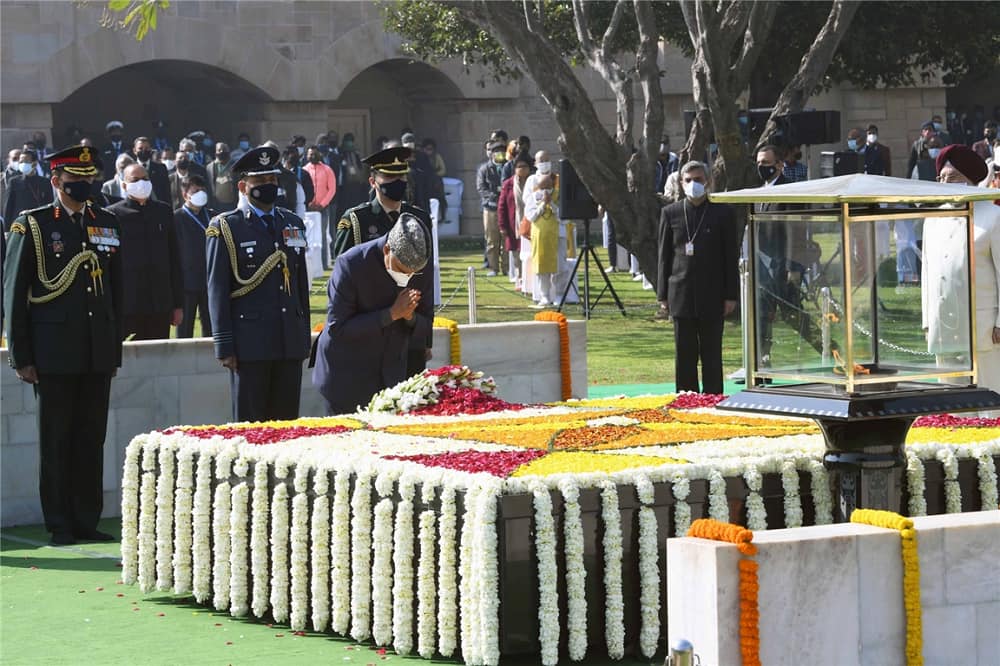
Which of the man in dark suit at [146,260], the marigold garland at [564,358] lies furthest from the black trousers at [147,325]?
the marigold garland at [564,358]

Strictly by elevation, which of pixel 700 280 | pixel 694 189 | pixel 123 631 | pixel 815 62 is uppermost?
pixel 815 62

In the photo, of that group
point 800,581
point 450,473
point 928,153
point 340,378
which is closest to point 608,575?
point 450,473

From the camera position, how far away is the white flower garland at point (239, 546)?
8.12 metres

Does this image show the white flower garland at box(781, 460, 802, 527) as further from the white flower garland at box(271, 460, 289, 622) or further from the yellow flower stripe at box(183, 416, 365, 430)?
the yellow flower stripe at box(183, 416, 365, 430)

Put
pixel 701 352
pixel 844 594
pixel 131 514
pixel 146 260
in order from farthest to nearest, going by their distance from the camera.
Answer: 1. pixel 146 260
2. pixel 701 352
3. pixel 131 514
4. pixel 844 594

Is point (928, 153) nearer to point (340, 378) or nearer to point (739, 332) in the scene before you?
point (739, 332)

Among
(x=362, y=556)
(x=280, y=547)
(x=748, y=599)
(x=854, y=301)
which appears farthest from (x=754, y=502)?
(x=280, y=547)

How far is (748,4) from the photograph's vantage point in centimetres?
2098

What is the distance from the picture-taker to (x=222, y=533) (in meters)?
8.23

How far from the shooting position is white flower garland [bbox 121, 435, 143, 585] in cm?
881

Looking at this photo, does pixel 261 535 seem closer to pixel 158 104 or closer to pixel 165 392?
pixel 165 392

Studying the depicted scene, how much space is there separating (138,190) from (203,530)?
19.3 feet

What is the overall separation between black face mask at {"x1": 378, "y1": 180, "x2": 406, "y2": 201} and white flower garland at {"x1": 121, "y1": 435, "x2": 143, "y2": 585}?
2.43 metres

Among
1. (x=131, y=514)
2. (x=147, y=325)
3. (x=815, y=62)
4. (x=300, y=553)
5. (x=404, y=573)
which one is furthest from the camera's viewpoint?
(x=815, y=62)
